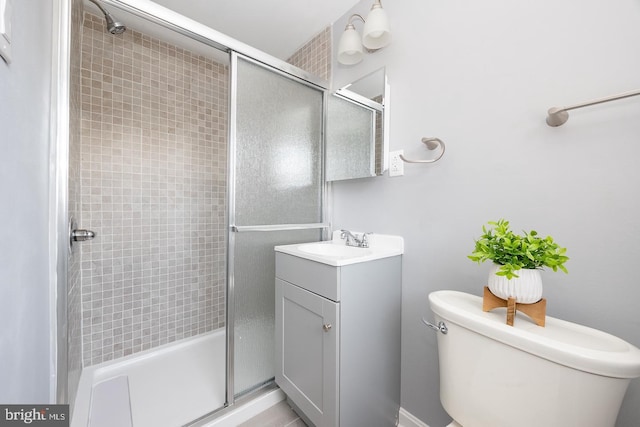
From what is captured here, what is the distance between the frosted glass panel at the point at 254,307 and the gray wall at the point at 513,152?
2.29 feet

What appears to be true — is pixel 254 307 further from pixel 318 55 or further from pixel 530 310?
pixel 318 55

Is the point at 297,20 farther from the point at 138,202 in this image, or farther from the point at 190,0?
the point at 138,202

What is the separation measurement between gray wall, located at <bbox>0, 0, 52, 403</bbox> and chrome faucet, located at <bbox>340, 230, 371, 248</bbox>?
1309 millimetres

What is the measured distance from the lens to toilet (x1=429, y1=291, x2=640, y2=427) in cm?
56

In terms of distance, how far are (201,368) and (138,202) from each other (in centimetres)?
131

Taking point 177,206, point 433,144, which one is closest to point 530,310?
point 433,144

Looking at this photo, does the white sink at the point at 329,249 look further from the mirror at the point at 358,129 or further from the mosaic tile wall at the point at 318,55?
the mosaic tile wall at the point at 318,55

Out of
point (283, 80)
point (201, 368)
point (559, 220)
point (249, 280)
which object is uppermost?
point (283, 80)

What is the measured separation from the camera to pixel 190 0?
1.56 metres

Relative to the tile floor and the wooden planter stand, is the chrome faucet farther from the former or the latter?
the tile floor

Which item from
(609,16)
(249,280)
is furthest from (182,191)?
(609,16)

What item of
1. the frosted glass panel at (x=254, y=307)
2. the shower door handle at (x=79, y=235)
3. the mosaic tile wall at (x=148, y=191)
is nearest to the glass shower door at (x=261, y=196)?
the frosted glass panel at (x=254, y=307)

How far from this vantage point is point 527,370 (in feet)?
2.10

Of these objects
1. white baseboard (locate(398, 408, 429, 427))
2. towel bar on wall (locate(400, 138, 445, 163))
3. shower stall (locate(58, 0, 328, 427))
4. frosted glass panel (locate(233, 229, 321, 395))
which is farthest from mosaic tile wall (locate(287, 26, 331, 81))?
white baseboard (locate(398, 408, 429, 427))
